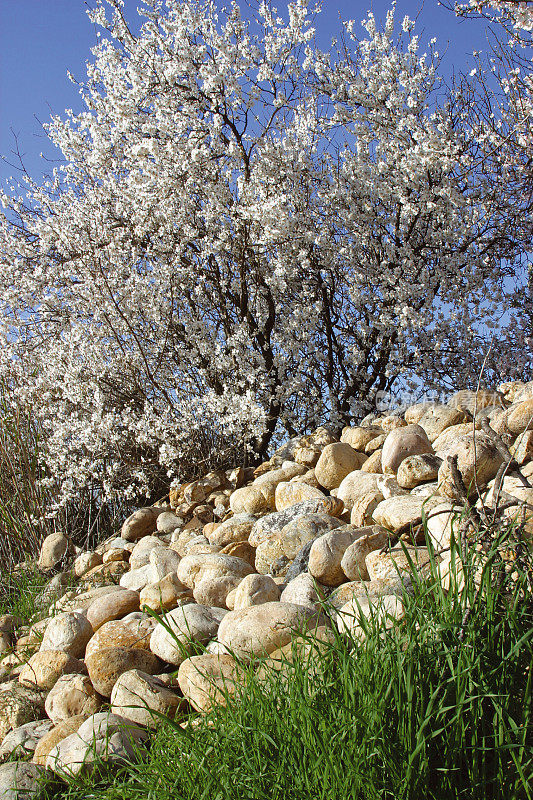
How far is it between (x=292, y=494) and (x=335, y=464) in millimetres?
348

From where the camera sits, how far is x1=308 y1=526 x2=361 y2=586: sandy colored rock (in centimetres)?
309

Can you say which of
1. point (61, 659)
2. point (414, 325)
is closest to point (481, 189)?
point (414, 325)

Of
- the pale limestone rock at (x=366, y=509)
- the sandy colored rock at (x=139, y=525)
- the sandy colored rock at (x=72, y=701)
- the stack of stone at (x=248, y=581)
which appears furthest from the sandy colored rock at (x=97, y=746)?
the sandy colored rock at (x=139, y=525)

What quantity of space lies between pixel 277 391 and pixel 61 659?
3.10 m

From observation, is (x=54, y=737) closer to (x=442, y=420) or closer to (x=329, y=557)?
(x=329, y=557)

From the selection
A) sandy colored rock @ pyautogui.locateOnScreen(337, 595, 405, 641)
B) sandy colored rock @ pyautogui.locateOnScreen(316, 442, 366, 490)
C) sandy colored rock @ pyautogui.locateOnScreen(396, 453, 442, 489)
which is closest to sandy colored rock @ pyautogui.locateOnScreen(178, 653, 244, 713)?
sandy colored rock @ pyautogui.locateOnScreen(337, 595, 405, 641)

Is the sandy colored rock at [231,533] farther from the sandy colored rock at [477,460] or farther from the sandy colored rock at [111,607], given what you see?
the sandy colored rock at [477,460]

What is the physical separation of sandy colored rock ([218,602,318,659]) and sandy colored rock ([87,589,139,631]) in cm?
116

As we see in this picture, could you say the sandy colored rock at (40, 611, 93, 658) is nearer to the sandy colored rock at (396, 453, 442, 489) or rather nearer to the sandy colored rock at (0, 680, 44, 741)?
the sandy colored rock at (0, 680, 44, 741)

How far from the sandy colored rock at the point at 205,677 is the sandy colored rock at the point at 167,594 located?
35.8 inches

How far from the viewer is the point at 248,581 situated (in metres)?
3.05

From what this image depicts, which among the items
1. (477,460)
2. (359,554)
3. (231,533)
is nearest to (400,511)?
(359,554)

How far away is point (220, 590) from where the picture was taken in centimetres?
331

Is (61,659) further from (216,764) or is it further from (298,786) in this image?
(298,786)
